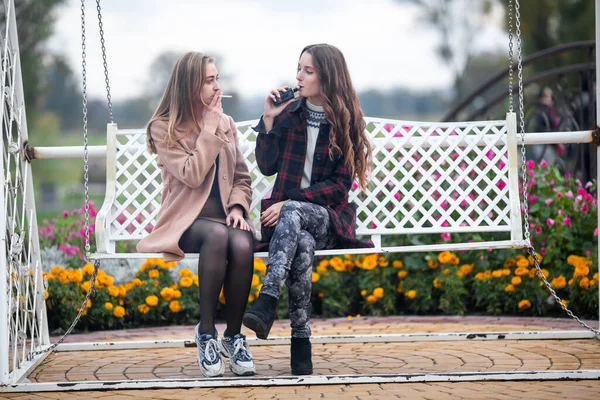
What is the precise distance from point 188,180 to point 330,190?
2.01ft

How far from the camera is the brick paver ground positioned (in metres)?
3.10

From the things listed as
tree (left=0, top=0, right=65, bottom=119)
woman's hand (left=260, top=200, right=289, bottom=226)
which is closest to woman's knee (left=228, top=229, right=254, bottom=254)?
woman's hand (left=260, top=200, right=289, bottom=226)

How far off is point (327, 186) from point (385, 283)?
1.76 m

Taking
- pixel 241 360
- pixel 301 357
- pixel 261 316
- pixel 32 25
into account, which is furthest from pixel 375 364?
pixel 32 25

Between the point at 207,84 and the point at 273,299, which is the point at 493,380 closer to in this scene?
the point at 273,299

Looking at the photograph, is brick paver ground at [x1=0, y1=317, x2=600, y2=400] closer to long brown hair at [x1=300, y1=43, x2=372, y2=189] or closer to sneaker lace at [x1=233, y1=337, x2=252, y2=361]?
sneaker lace at [x1=233, y1=337, x2=252, y2=361]

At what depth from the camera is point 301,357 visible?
11.2ft

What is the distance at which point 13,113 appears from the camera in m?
3.65

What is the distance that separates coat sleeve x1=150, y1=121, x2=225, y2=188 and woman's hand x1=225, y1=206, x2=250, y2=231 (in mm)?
192

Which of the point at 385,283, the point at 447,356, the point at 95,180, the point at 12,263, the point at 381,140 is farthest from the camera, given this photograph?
the point at 95,180

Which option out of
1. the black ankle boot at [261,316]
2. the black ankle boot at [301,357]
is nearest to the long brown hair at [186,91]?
the black ankle boot at [261,316]

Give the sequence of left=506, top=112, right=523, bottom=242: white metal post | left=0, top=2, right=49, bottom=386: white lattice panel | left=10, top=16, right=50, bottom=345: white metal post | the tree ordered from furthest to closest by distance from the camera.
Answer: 1. the tree
2. left=506, top=112, right=523, bottom=242: white metal post
3. left=10, top=16, right=50, bottom=345: white metal post
4. left=0, top=2, right=49, bottom=386: white lattice panel

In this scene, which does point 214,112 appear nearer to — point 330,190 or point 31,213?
point 330,190

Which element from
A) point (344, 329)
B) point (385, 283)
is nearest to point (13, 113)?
point (344, 329)
